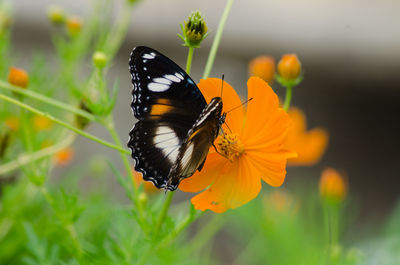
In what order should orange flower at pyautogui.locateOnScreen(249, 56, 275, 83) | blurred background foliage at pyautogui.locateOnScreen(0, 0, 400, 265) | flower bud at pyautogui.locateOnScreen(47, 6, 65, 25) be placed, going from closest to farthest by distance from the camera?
orange flower at pyautogui.locateOnScreen(249, 56, 275, 83)
flower bud at pyautogui.locateOnScreen(47, 6, 65, 25)
blurred background foliage at pyautogui.locateOnScreen(0, 0, 400, 265)

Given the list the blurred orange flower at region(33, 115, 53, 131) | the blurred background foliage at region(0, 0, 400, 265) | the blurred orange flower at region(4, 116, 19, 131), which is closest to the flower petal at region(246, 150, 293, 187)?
the blurred orange flower at region(4, 116, 19, 131)

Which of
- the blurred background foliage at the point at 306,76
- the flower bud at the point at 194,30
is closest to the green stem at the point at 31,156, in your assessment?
the flower bud at the point at 194,30

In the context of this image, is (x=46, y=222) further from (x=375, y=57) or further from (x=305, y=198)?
(x=375, y=57)

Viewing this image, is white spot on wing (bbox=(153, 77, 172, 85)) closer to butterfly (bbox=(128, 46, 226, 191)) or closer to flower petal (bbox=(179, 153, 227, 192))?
butterfly (bbox=(128, 46, 226, 191))

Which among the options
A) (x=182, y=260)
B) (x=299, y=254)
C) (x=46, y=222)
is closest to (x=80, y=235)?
(x=46, y=222)

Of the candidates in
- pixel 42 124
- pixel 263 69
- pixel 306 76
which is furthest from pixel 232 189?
pixel 306 76

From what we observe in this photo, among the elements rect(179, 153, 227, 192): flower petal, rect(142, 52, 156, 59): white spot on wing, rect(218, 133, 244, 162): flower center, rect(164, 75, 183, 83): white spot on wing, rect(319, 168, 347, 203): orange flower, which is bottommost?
rect(319, 168, 347, 203): orange flower

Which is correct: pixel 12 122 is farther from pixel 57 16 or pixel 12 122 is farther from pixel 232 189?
pixel 232 189
